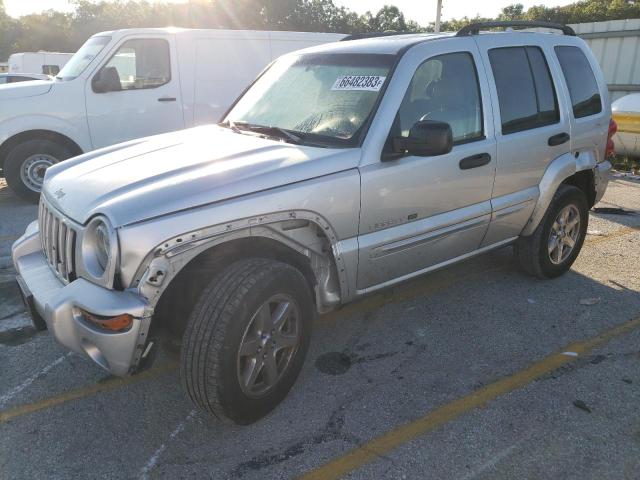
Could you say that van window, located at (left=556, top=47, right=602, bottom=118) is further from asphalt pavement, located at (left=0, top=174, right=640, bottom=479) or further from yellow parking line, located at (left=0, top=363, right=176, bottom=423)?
yellow parking line, located at (left=0, top=363, right=176, bottom=423)

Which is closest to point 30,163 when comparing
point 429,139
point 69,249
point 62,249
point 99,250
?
point 62,249

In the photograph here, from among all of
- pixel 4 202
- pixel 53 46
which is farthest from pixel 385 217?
pixel 53 46

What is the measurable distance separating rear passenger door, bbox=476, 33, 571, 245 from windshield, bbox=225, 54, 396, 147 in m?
0.94

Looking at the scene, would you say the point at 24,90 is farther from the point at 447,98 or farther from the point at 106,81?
the point at 447,98

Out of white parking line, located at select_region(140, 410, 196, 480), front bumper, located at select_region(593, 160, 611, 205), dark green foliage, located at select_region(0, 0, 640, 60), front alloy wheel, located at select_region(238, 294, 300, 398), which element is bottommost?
white parking line, located at select_region(140, 410, 196, 480)

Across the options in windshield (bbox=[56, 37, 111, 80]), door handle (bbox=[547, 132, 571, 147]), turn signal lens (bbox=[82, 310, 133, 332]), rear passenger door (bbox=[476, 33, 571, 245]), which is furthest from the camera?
windshield (bbox=[56, 37, 111, 80])

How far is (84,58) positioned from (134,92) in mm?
809

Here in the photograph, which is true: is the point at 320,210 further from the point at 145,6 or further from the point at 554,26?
the point at 145,6

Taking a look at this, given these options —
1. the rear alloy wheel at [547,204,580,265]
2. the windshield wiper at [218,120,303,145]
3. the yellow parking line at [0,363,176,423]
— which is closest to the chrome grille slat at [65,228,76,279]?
the yellow parking line at [0,363,176,423]

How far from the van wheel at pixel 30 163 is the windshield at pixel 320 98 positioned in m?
4.10

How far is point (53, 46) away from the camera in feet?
Answer: 169

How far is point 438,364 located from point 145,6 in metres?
53.1

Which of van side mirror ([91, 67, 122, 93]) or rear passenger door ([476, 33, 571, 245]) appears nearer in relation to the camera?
rear passenger door ([476, 33, 571, 245])

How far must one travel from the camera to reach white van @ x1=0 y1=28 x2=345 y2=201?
22.8 feet
